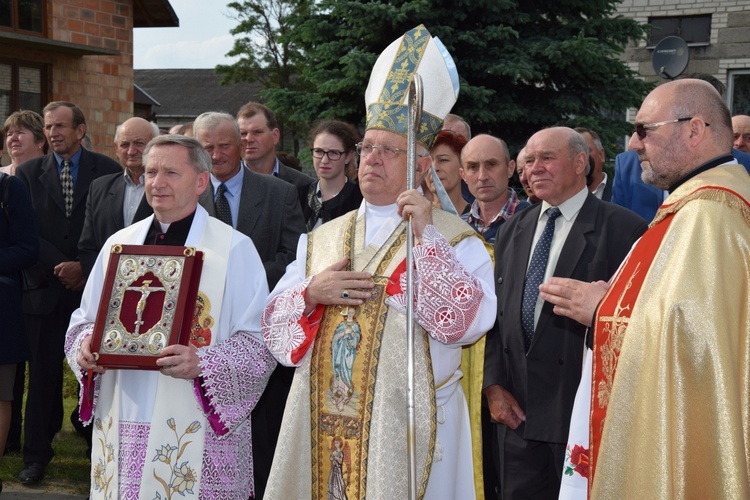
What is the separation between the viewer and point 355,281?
12.7ft

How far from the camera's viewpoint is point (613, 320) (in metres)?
3.49

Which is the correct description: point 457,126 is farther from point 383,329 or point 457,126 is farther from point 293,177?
point 383,329

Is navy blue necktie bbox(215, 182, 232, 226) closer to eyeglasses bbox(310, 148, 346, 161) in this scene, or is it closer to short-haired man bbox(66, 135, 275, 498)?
eyeglasses bbox(310, 148, 346, 161)

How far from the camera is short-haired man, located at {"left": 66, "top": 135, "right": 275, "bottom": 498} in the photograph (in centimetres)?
404

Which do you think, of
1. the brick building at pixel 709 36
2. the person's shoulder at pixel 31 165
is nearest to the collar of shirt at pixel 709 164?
the person's shoulder at pixel 31 165

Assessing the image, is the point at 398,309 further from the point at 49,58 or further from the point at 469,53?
the point at 49,58

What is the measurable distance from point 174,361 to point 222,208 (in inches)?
81.8

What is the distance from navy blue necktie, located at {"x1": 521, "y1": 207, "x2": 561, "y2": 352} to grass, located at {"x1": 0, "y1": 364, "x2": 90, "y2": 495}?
350 centimetres

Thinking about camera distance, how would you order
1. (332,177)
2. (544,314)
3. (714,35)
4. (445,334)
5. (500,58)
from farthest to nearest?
(714,35) < (500,58) < (332,177) < (544,314) < (445,334)

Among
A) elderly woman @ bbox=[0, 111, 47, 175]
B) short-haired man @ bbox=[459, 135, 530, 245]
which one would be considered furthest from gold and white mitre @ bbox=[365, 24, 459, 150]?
elderly woman @ bbox=[0, 111, 47, 175]

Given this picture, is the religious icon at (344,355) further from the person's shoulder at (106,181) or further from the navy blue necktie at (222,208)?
the person's shoulder at (106,181)

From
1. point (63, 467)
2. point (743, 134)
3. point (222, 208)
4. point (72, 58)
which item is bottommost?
point (63, 467)

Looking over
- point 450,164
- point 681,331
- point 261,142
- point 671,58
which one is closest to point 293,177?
point 261,142

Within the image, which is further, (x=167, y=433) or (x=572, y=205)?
(x=572, y=205)
